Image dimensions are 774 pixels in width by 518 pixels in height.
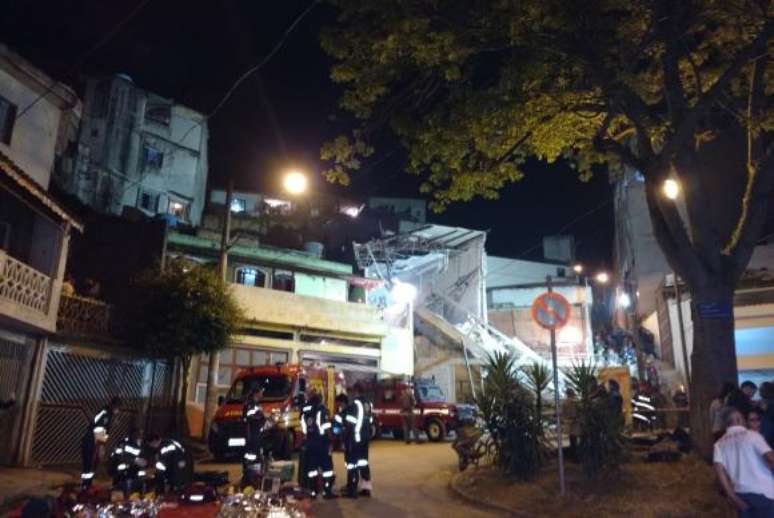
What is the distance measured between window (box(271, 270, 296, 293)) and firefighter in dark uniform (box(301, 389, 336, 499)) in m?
18.5

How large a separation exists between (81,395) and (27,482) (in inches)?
165

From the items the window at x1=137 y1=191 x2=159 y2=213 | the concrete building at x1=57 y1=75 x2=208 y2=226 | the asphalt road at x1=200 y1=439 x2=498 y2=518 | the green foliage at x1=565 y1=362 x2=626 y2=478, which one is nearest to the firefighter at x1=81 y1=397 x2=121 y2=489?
the asphalt road at x1=200 y1=439 x2=498 y2=518

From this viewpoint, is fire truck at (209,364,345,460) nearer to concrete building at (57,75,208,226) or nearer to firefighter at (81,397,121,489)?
firefighter at (81,397,121,489)

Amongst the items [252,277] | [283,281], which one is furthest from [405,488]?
[283,281]

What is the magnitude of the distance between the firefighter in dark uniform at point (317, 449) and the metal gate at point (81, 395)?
751cm

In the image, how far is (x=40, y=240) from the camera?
15.2 m

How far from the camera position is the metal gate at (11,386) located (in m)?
13.1

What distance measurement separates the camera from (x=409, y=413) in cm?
2123

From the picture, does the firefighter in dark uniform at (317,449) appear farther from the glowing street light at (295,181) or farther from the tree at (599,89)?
the glowing street light at (295,181)

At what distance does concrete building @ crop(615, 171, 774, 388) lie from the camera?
63.6 ft

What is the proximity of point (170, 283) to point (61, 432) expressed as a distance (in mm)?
4659

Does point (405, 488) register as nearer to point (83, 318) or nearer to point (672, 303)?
point (83, 318)

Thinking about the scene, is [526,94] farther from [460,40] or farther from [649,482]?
[649,482]

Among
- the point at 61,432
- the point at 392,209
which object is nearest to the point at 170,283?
the point at 61,432
